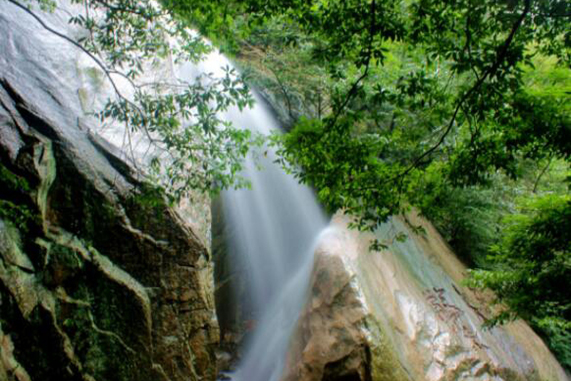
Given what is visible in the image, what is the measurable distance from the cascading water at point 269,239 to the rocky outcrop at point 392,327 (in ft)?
3.65

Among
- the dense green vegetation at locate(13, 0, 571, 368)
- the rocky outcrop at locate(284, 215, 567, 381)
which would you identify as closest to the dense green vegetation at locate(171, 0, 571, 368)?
the dense green vegetation at locate(13, 0, 571, 368)

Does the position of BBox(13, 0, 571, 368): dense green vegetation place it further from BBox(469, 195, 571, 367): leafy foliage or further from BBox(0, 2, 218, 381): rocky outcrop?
BBox(0, 2, 218, 381): rocky outcrop

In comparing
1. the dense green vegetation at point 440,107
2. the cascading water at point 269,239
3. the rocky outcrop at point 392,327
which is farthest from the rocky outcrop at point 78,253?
the cascading water at point 269,239

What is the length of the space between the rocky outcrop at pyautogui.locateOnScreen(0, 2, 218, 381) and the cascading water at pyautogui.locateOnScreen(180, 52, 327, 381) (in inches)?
112

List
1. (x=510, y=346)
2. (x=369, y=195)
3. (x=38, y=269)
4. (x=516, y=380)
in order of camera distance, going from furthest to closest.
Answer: (x=510, y=346), (x=516, y=380), (x=38, y=269), (x=369, y=195)

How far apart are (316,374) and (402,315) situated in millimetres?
2089

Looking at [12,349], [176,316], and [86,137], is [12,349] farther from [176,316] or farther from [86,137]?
[86,137]

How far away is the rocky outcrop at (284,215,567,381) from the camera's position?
18.0ft

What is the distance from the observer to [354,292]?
5980 millimetres

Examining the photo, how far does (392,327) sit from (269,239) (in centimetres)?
390

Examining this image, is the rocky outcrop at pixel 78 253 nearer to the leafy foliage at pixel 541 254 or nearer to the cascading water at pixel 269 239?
the cascading water at pixel 269 239

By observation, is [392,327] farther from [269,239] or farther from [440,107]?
[440,107]

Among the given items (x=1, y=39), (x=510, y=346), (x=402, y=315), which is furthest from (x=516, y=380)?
(x=1, y=39)

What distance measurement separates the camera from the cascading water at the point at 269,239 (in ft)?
25.7
